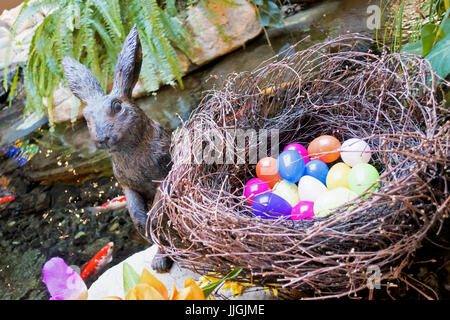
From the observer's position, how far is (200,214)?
1088 mm

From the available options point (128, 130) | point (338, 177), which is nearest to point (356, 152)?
point (338, 177)

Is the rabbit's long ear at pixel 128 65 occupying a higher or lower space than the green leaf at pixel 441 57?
higher

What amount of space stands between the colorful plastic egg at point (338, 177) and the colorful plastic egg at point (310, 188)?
30 mm

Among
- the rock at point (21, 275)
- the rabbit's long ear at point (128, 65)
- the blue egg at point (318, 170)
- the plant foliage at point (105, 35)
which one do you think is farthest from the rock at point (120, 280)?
the plant foliage at point (105, 35)

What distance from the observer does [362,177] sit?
1249 mm

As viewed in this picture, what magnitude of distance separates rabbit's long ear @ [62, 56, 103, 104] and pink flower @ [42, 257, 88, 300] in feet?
2.14

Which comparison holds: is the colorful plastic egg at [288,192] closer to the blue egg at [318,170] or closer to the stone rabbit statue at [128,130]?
the blue egg at [318,170]

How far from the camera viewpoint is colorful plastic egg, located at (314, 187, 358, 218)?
1.20m

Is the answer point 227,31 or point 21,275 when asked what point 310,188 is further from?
point 227,31

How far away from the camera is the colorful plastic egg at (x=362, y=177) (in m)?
1.24

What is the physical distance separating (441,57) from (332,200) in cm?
59

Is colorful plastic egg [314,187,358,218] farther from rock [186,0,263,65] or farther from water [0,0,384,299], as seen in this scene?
rock [186,0,263,65]

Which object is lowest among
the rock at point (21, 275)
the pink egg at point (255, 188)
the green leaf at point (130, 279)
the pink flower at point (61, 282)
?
the rock at point (21, 275)
